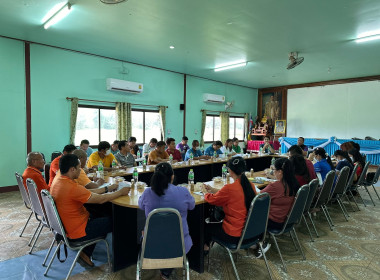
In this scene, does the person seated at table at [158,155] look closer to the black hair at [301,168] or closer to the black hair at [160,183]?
the black hair at [301,168]

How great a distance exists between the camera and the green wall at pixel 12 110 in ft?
17.7

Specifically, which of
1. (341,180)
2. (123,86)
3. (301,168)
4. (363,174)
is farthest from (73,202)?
(123,86)

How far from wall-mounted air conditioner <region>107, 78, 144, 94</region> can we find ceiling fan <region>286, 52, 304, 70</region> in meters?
4.18

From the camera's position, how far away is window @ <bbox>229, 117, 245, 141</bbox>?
37.6ft

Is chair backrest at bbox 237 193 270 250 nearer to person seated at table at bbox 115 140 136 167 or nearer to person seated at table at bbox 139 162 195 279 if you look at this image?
person seated at table at bbox 139 162 195 279

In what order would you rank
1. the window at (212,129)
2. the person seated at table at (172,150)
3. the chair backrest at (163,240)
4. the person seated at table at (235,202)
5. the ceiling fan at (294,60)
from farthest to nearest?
the window at (212,129) < the ceiling fan at (294,60) < the person seated at table at (172,150) < the person seated at table at (235,202) < the chair backrest at (163,240)

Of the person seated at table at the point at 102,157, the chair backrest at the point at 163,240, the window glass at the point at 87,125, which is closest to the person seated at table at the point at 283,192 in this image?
the chair backrest at the point at 163,240

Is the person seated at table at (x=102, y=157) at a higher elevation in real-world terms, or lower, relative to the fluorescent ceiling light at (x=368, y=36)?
lower

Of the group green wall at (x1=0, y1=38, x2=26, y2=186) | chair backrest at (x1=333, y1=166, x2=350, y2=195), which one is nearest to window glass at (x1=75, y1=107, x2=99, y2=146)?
green wall at (x1=0, y1=38, x2=26, y2=186)

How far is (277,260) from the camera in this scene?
2.82m

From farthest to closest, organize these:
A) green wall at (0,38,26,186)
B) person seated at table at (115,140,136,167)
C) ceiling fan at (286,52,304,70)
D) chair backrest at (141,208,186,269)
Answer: ceiling fan at (286,52,304,70) < green wall at (0,38,26,186) < person seated at table at (115,140,136,167) < chair backrest at (141,208,186,269)

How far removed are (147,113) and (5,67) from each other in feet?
12.7

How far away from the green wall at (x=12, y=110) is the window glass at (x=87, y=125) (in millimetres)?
1294

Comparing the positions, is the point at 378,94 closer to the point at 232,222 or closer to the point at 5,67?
the point at 232,222
